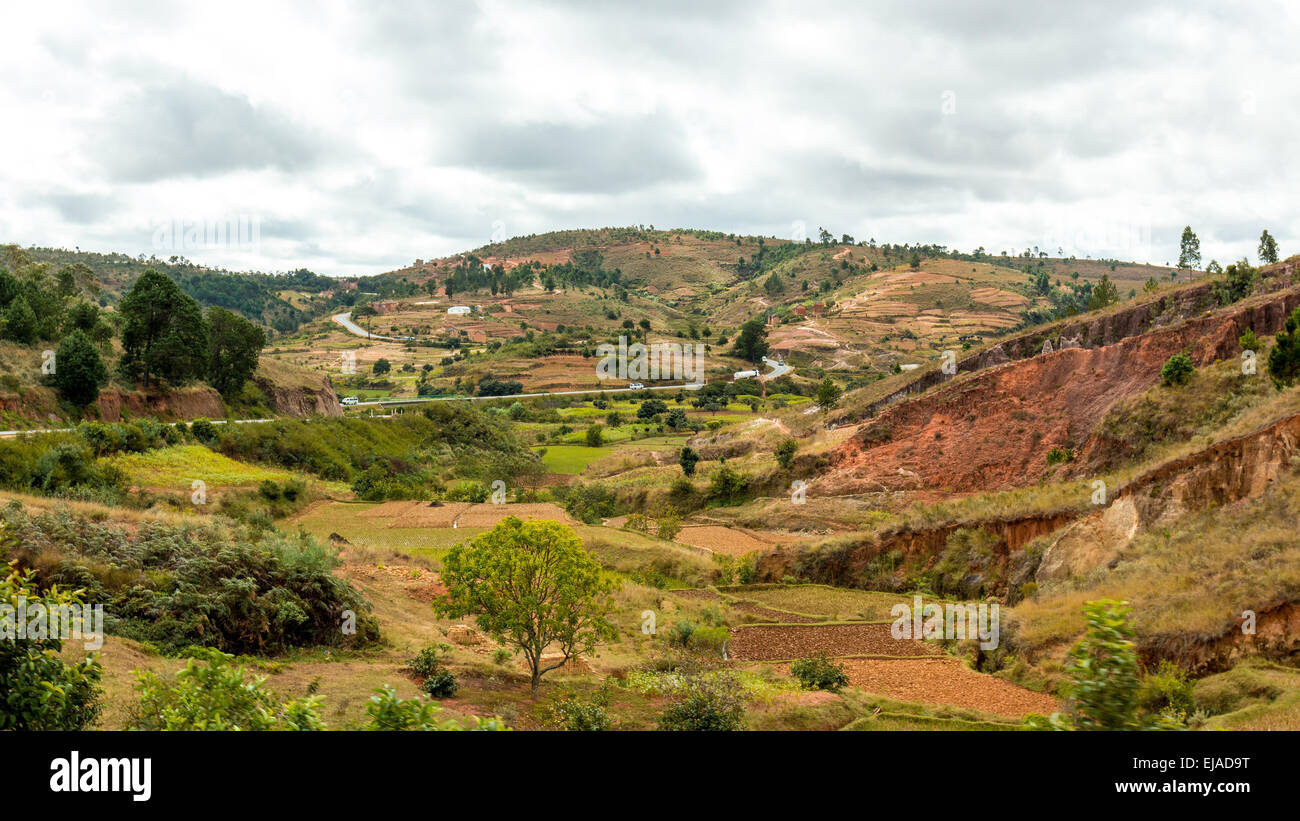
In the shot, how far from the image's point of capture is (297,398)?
60.7 m

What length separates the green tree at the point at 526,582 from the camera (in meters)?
14.6

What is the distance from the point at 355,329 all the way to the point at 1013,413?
401 feet

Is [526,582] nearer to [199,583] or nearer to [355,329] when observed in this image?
[199,583]

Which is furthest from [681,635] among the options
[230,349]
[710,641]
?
[230,349]

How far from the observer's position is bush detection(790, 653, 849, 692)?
48.5 feet

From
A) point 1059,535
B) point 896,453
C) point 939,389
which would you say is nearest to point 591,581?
point 1059,535

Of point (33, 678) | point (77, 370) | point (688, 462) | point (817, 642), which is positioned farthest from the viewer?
point (688, 462)

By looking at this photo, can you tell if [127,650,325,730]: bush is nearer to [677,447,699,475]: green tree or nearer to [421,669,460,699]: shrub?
[421,669,460,699]: shrub

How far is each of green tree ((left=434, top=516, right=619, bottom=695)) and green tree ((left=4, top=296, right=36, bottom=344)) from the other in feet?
142

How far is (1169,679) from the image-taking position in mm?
11711

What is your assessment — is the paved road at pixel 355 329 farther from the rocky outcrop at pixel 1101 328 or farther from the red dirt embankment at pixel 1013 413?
the red dirt embankment at pixel 1013 413

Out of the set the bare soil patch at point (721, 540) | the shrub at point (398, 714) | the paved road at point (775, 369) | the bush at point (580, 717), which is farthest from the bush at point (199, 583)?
the paved road at point (775, 369)

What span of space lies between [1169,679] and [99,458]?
37003 millimetres
